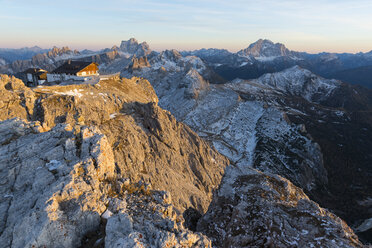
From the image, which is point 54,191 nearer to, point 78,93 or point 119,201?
point 119,201

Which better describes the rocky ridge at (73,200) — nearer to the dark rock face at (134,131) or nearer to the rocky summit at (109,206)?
the rocky summit at (109,206)

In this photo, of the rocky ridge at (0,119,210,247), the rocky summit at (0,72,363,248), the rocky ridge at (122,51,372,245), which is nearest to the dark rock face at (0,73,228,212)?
the rocky summit at (0,72,363,248)

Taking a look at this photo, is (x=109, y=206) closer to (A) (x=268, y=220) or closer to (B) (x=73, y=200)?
(B) (x=73, y=200)

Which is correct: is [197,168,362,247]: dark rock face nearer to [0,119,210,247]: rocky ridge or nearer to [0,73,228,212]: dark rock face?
[0,119,210,247]: rocky ridge

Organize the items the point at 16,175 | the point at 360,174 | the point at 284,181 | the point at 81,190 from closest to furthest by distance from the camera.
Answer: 1. the point at 81,190
2. the point at 16,175
3. the point at 284,181
4. the point at 360,174

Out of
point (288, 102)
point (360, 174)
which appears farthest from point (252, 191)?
point (288, 102)

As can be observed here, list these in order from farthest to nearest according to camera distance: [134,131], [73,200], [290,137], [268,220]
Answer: [290,137] < [134,131] < [268,220] < [73,200]

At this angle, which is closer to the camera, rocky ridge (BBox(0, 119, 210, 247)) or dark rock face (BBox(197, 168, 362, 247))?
rocky ridge (BBox(0, 119, 210, 247))

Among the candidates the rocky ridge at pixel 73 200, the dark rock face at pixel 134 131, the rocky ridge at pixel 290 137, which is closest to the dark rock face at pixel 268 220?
the rocky ridge at pixel 73 200

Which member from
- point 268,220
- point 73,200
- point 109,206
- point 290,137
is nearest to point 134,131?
point 109,206
